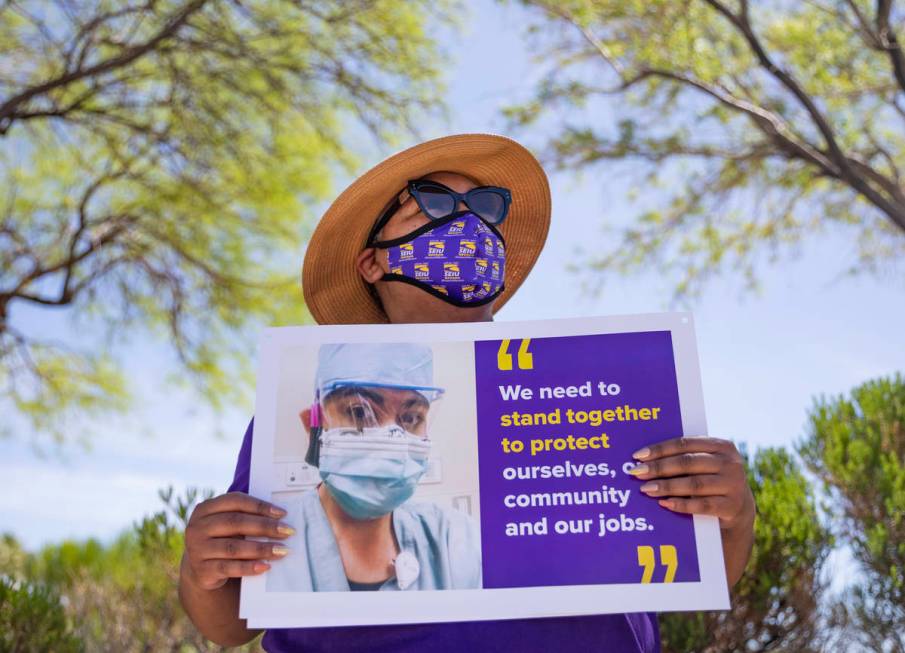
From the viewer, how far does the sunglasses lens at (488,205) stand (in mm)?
2582

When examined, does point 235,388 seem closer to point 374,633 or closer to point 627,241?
point 627,241

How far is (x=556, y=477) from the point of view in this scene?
5.82ft

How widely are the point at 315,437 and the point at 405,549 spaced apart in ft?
1.05

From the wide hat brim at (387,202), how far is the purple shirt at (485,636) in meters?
1.15

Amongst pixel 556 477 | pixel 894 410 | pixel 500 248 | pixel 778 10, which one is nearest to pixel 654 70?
pixel 778 10

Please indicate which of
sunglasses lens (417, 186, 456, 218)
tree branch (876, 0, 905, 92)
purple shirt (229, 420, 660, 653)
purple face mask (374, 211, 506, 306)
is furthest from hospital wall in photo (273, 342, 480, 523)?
tree branch (876, 0, 905, 92)

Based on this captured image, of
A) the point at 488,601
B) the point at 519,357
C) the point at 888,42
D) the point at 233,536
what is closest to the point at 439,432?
the point at 519,357

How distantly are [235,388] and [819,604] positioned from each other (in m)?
9.42

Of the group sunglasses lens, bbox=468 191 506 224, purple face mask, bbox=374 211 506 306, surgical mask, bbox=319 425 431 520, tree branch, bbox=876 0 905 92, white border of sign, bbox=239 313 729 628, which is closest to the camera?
white border of sign, bbox=239 313 729 628

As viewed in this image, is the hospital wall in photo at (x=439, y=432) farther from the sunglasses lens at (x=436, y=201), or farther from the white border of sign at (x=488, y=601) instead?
the sunglasses lens at (x=436, y=201)

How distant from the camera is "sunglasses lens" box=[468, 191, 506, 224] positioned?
258 cm

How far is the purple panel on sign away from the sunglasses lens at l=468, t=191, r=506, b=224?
0.77m

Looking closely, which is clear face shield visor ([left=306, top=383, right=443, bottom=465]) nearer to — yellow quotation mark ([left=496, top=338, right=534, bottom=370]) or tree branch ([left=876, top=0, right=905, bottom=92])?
yellow quotation mark ([left=496, top=338, right=534, bottom=370])

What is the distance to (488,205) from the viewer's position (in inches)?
103
